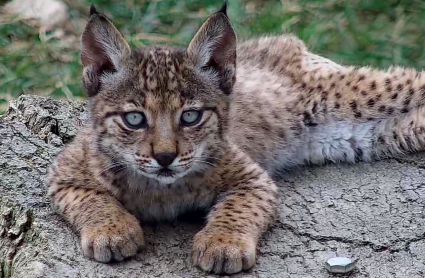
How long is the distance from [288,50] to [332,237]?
1.54m

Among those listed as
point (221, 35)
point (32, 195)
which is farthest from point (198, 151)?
point (32, 195)

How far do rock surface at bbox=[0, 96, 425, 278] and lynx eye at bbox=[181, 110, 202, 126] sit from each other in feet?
1.77

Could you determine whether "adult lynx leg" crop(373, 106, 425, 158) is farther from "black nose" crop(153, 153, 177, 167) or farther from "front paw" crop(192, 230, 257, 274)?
"black nose" crop(153, 153, 177, 167)

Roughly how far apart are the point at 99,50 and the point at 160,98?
1.32 ft

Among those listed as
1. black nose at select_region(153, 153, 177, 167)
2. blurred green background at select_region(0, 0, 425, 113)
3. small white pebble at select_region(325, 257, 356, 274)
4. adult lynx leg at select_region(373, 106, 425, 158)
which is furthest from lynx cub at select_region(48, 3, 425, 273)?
blurred green background at select_region(0, 0, 425, 113)

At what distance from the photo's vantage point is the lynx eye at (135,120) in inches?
156

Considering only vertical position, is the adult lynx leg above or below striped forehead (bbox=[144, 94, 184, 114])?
below

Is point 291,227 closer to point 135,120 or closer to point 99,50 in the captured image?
point 135,120

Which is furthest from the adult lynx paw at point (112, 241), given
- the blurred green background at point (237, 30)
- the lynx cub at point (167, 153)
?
the blurred green background at point (237, 30)

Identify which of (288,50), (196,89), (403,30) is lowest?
(403,30)

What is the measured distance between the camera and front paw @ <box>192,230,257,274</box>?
389 cm

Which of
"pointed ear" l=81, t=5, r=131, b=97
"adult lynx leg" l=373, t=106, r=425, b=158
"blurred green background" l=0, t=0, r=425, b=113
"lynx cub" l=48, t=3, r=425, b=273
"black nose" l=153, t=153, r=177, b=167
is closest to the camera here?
"black nose" l=153, t=153, r=177, b=167

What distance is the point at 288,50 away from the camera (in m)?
5.51

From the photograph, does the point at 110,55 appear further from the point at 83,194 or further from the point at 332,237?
the point at 332,237
